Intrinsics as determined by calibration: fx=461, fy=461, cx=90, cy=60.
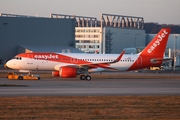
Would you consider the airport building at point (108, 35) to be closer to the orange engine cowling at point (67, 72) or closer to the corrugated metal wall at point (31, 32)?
the corrugated metal wall at point (31, 32)

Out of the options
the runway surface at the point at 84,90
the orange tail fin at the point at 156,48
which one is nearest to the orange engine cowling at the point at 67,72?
the runway surface at the point at 84,90

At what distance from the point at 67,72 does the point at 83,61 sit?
3409 millimetres

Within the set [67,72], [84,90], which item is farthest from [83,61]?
[84,90]

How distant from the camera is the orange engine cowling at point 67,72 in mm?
45562

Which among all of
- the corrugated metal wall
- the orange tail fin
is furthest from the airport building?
the orange tail fin

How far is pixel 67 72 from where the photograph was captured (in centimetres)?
4556

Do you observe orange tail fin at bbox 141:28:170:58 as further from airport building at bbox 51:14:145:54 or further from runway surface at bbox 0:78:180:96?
airport building at bbox 51:14:145:54

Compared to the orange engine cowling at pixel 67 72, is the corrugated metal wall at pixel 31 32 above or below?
above

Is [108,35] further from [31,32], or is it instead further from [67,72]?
[67,72]

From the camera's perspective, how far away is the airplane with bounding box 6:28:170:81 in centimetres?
4700

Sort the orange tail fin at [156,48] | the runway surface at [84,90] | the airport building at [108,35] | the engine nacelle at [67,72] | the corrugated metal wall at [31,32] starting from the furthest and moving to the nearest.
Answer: the airport building at [108,35] → the corrugated metal wall at [31,32] → the orange tail fin at [156,48] → the engine nacelle at [67,72] → the runway surface at [84,90]

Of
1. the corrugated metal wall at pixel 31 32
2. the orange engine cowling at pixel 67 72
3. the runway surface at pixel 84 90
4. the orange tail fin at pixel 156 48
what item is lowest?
the runway surface at pixel 84 90

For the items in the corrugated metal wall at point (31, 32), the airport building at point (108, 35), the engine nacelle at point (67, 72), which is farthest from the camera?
the airport building at point (108, 35)

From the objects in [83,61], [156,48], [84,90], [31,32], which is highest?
[31,32]
